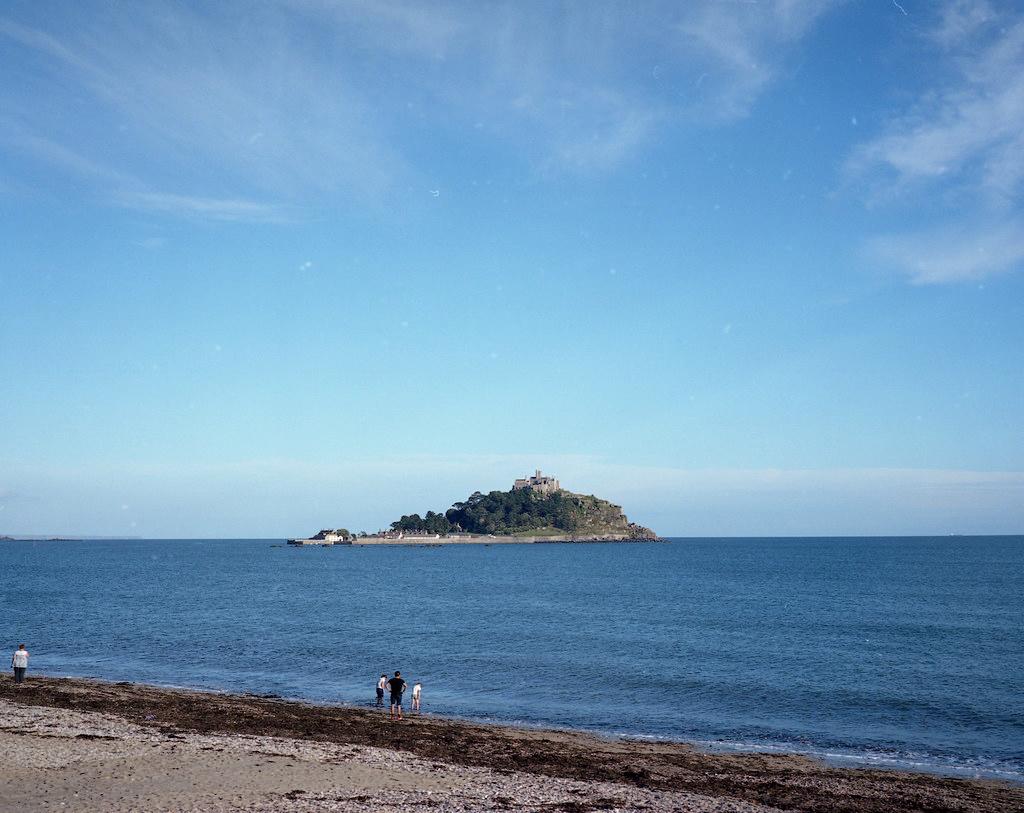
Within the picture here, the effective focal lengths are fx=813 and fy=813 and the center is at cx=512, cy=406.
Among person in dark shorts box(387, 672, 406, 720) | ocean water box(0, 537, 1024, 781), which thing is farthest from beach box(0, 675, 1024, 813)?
ocean water box(0, 537, 1024, 781)

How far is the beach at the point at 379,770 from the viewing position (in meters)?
21.6

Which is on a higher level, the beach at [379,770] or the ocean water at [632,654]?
the beach at [379,770]

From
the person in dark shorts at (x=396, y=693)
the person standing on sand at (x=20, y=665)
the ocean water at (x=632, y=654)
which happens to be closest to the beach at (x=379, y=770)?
the person in dark shorts at (x=396, y=693)

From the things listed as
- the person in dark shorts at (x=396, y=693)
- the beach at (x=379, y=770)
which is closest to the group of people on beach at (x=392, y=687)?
the person in dark shorts at (x=396, y=693)

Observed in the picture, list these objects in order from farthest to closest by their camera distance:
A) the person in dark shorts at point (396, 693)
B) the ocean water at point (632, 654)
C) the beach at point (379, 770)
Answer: the ocean water at point (632, 654)
the person in dark shorts at point (396, 693)
the beach at point (379, 770)

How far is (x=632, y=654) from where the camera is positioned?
57469 millimetres

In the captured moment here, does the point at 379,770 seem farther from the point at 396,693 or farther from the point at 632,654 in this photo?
the point at 632,654

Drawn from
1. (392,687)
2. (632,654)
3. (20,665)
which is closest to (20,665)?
(20,665)

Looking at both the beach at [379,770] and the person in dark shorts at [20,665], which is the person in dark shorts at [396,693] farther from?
the person in dark shorts at [20,665]

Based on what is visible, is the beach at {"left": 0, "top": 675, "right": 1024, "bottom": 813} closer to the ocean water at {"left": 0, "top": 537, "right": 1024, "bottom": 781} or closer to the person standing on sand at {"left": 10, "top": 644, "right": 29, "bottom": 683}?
the ocean water at {"left": 0, "top": 537, "right": 1024, "bottom": 781}

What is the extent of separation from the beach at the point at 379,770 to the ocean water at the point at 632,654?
488cm

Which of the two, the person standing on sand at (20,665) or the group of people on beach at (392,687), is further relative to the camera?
the person standing on sand at (20,665)

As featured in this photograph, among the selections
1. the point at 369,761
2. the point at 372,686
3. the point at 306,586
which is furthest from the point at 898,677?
the point at 306,586

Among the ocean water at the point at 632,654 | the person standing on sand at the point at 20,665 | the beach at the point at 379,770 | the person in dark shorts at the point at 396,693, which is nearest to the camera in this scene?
the beach at the point at 379,770
